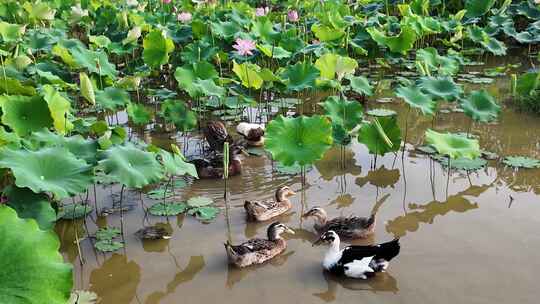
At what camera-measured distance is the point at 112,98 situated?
5660 millimetres

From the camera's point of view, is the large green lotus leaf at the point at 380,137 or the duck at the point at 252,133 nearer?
the large green lotus leaf at the point at 380,137

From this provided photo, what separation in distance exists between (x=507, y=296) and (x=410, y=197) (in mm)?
1454

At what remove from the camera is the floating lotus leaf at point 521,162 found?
5273 mm

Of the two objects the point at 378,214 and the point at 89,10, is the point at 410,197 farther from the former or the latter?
the point at 89,10

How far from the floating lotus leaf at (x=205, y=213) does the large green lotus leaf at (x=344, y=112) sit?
4.84 ft

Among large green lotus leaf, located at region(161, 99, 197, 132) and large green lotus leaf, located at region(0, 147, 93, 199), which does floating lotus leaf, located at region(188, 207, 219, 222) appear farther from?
large green lotus leaf, located at region(161, 99, 197, 132)

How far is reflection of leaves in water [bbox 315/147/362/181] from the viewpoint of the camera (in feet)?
17.6

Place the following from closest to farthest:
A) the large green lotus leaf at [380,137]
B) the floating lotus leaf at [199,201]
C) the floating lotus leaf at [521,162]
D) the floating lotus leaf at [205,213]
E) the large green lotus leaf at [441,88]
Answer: the floating lotus leaf at [205,213], the floating lotus leaf at [199,201], the large green lotus leaf at [380,137], the floating lotus leaf at [521,162], the large green lotus leaf at [441,88]

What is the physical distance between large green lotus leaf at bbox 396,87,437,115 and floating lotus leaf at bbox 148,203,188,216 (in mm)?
2177

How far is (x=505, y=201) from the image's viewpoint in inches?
186

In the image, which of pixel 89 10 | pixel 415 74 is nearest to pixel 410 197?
pixel 415 74

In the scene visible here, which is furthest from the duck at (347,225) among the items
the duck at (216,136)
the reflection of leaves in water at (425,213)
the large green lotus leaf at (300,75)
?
the large green lotus leaf at (300,75)

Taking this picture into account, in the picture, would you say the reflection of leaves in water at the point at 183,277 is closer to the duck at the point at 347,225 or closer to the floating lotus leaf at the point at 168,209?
the floating lotus leaf at the point at 168,209

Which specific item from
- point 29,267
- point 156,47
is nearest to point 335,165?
point 156,47
